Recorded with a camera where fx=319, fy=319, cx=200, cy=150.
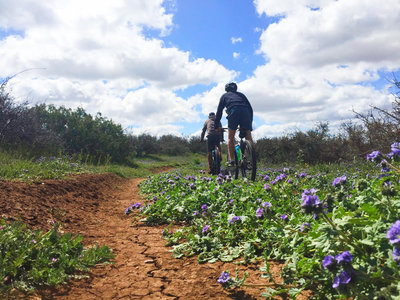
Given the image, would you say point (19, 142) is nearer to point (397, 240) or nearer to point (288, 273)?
point (288, 273)

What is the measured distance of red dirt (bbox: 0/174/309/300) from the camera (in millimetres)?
2402

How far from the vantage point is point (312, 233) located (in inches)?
82.0

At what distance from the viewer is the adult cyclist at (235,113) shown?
7848mm

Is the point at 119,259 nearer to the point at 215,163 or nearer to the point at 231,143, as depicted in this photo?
the point at 231,143

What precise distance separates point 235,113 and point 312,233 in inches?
233

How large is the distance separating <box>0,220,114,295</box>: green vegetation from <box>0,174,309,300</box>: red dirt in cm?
9

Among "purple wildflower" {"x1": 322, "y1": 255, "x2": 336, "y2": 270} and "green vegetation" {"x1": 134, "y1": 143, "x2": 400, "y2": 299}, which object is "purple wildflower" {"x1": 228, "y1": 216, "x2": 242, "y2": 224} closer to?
"green vegetation" {"x1": 134, "y1": 143, "x2": 400, "y2": 299}

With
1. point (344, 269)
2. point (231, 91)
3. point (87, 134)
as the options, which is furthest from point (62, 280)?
point (87, 134)

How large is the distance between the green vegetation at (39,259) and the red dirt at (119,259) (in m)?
0.09

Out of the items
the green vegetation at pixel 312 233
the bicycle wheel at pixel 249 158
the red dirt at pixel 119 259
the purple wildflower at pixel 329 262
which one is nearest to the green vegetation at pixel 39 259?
the red dirt at pixel 119 259

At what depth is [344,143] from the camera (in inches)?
540

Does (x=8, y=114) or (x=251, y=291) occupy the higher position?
(x=8, y=114)

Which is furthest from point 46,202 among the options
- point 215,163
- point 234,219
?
point 215,163

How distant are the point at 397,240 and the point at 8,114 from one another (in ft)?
→ 42.5
